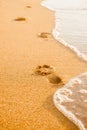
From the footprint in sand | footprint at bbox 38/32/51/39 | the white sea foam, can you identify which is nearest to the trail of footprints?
the footprint in sand

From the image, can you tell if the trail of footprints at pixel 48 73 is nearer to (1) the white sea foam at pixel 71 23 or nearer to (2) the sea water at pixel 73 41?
(2) the sea water at pixel 73 41

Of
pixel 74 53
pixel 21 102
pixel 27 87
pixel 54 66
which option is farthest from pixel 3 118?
pixel 74 53

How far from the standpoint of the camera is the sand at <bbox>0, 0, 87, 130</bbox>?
236 centimetres

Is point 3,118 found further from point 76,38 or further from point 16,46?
point 76,38

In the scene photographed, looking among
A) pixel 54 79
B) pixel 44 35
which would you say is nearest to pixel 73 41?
pixel 44 35

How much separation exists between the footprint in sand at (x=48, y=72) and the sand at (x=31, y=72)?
0.01 meters

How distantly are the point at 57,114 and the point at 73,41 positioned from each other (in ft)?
6.45

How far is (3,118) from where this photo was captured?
2363 mm

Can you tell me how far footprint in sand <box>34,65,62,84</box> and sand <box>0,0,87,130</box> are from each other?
0.04 ft

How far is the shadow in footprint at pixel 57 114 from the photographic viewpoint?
2303mm

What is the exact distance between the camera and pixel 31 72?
318 centimetres

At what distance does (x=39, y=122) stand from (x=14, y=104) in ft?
1.13

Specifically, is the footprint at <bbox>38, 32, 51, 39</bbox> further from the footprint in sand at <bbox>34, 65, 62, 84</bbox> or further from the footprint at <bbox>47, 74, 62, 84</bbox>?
the footprint at <bbox>47, 74, 62, 84</bbox>

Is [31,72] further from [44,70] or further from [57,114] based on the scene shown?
[57,114]
